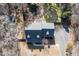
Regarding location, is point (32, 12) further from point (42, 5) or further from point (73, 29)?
point (73, 29)

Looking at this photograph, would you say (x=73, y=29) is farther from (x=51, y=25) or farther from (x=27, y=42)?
(x=27, y=42)

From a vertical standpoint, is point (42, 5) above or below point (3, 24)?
above

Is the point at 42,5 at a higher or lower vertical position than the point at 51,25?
higher

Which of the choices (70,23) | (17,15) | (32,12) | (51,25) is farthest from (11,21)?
(70,23)

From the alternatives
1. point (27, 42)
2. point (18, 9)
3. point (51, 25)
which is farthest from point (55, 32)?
point (18, 9)

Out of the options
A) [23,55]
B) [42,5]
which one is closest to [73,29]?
[42,5]

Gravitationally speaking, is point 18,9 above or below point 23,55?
above

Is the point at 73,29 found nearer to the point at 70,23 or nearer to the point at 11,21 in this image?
the point at 70,23

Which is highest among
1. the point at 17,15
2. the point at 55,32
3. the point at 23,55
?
the point at 17,15
